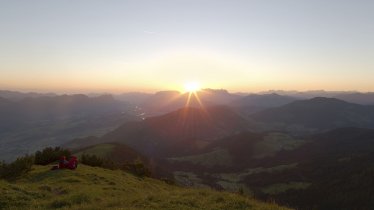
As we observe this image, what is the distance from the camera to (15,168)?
3797 centimetres

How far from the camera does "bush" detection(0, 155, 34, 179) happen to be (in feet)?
122

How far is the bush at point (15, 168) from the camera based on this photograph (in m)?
37.1

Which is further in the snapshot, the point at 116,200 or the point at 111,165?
the point at 111,165

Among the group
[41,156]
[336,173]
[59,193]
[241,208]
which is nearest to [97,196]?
[59,193]

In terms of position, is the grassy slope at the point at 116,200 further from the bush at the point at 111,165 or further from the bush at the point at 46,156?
the bush at the point at 111,165

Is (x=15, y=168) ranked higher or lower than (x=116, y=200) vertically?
lower

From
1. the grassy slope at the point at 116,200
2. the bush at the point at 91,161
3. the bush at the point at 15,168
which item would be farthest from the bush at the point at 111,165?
the grassy slope at the point at 116,200

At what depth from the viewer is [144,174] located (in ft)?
206

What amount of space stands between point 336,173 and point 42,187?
646 ft

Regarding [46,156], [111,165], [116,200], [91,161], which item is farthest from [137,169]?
[116,200]

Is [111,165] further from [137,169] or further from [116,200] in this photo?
[116,200]

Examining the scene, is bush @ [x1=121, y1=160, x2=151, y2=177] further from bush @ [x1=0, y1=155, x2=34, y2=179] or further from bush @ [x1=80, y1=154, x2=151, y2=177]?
bush @ [x1=0, y1=155, x2=34, y2=179]

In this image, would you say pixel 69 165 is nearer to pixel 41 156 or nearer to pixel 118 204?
pixel 41 156

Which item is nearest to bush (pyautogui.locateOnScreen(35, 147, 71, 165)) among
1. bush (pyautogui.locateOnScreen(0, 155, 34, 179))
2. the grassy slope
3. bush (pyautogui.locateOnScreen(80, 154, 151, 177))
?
bush (pyautogui.locateOnScreen(80, 154, 151, 177))
